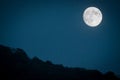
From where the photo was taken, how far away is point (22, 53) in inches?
1921

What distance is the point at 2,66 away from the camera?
40250 millimetres

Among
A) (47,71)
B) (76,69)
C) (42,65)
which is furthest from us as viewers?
(76,69)

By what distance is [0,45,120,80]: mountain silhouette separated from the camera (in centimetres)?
3938

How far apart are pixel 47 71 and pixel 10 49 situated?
991cm

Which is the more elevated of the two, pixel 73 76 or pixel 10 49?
pixel 10 49

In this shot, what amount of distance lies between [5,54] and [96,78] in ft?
63.6

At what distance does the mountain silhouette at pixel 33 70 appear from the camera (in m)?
39.4

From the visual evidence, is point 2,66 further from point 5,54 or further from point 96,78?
point 96,78

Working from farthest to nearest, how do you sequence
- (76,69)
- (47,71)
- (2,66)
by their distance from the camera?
(76,69)
(47,71)
(2,66)

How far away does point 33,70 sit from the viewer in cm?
4231

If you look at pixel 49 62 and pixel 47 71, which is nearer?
pixel 47 71

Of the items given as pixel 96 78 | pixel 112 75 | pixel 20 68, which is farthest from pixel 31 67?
pixel 112 75

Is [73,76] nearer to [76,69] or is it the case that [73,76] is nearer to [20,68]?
[76,69]

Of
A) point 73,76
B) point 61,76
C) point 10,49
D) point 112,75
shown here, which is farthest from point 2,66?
point 112,75
